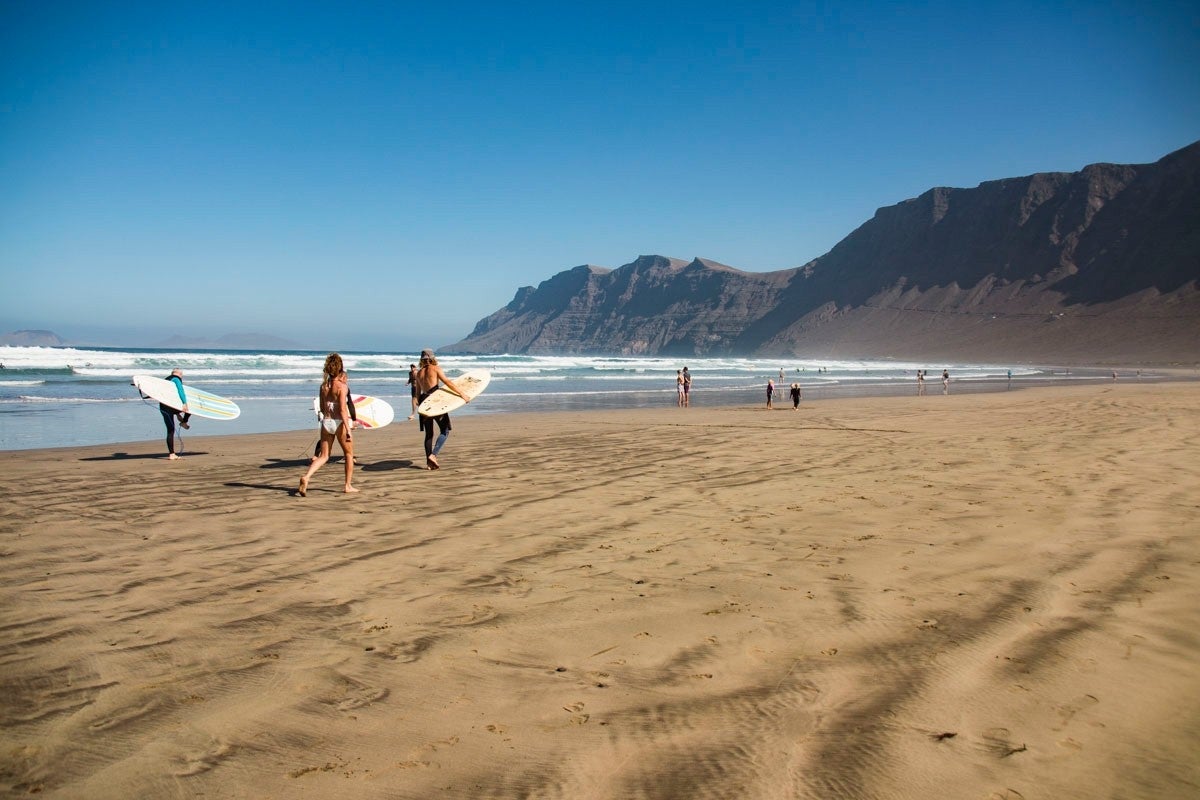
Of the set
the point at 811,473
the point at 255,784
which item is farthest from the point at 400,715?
the point at 811,473

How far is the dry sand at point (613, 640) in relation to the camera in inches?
107

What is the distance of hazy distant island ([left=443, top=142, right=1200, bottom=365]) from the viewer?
326ft

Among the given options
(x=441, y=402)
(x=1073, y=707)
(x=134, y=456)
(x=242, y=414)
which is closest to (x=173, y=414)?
(x=134, y=456)

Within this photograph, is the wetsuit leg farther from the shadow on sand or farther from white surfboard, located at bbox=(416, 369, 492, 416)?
white surfboard, located at bbox=(416, 369, 492, 416)

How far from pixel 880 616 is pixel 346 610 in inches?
122

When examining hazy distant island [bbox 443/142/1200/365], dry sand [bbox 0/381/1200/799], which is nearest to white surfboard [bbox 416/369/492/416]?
dry sand [bbox 0/381/1200/799]

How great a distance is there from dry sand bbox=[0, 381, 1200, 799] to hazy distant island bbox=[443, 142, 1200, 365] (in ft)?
308

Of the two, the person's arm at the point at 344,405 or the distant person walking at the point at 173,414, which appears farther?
the distant person walking at the point at 173,414

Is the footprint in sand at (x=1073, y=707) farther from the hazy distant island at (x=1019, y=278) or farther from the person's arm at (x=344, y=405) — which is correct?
the hazy distant island at (x=1019, y=278)

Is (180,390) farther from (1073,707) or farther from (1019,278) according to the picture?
(1019,278)

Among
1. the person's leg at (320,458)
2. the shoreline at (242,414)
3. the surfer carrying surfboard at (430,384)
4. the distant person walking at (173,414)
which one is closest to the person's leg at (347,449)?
the person's leg at (320,458)

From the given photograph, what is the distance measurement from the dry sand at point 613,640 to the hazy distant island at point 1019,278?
93871 millimetres

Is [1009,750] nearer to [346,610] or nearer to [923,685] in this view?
[923,685]

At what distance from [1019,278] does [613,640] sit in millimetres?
141712
